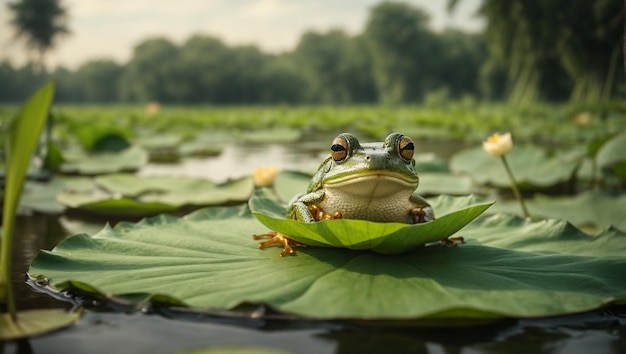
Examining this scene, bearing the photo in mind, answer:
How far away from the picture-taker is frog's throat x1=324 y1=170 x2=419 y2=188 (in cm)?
122

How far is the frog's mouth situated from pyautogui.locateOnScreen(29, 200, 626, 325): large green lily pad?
0.16m

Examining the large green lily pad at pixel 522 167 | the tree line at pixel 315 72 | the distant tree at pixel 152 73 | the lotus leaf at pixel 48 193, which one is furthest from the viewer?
the distant tree at pixel 152 73

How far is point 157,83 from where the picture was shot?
4697 cm

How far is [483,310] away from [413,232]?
24 centimetres

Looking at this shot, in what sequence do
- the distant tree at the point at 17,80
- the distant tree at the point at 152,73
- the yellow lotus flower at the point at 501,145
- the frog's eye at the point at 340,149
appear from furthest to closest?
1. the distant tree at the point at 17,80
2. the distant tree at the point at 152,73
3. the yellow lotus flower at the point at 501,145
4. the frog's eye at the point at 340,149

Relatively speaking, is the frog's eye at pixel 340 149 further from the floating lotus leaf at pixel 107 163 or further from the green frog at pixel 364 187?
the floating lotus leaf at pixel 107 163

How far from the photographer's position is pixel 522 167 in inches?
136

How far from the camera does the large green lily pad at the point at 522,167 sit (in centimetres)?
311

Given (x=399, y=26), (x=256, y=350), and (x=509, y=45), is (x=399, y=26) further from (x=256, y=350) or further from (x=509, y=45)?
(x=256, y=350)

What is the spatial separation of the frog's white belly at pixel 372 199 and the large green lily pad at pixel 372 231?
0.40ft

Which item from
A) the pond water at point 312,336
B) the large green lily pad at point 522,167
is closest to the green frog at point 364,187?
the pond water at point 312,336

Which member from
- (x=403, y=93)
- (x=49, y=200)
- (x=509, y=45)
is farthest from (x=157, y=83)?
(x=49, y=200)

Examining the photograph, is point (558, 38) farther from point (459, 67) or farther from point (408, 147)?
point (459, 67)

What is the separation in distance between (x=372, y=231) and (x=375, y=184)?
6.9 inches
